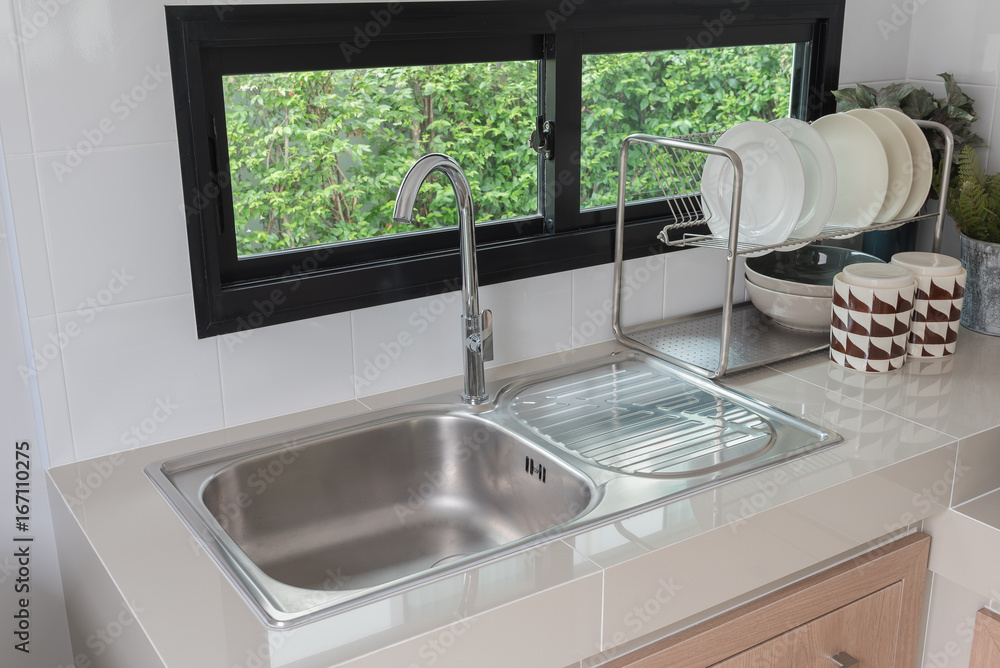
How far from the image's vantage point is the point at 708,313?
1809 mm

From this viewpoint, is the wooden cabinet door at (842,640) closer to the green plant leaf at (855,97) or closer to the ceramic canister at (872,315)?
the ceramic canister at (872,315)

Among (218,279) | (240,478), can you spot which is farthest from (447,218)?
(240,478)

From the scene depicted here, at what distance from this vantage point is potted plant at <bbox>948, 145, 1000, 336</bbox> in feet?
5.40

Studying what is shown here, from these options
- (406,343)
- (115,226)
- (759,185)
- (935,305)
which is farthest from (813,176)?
(115,226)

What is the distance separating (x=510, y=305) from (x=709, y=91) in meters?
0.62

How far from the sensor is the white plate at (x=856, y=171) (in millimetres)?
1605

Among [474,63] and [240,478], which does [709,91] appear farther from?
[240,478]

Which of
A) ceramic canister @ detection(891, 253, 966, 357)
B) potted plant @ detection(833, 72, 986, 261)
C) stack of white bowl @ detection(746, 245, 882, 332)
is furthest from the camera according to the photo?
potted plant @ detection(833, 72, 986, 261)

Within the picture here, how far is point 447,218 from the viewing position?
159cm

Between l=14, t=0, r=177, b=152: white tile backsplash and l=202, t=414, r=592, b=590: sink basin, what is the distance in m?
0.47

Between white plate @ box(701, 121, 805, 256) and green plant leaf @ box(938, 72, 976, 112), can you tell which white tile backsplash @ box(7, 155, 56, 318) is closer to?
white plate @ box(701, 121, 805, 256)

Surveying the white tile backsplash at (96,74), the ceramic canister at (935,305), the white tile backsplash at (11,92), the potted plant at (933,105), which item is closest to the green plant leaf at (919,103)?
the potted plant at (933,105)

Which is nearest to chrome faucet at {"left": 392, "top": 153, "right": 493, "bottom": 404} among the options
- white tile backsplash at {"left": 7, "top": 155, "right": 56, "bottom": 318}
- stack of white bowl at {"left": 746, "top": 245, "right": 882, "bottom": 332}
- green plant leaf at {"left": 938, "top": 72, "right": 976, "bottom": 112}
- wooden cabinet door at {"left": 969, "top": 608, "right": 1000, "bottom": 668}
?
white tile backsplash at {"left": 7, "top": 155, "right": 56, "bottom": 318}

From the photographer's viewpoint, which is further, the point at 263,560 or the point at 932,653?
the point at 932,653
